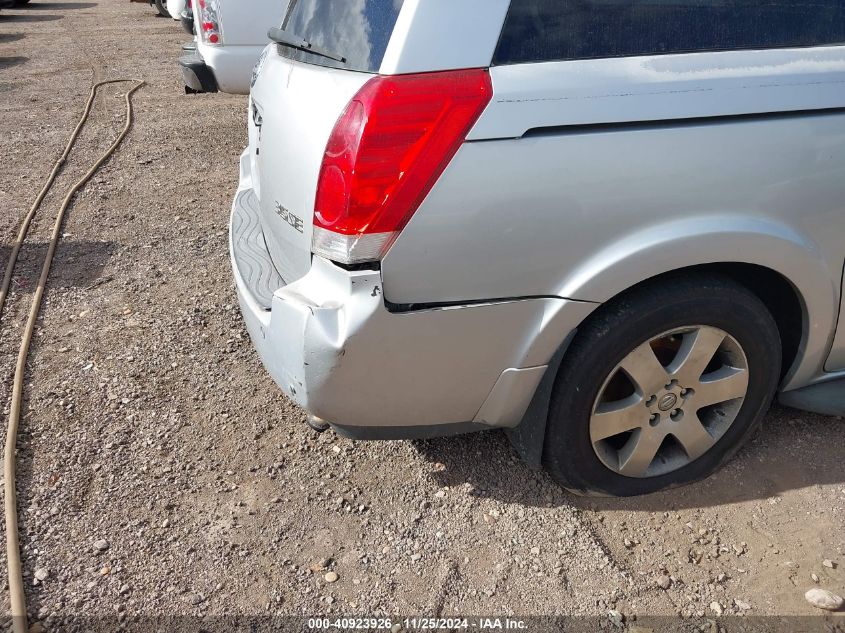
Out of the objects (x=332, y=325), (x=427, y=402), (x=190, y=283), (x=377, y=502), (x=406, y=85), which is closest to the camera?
(x=406, y=85)

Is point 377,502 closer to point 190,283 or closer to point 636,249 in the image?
point 636,249

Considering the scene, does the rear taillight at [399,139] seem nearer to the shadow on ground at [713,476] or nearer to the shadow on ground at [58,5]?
the shadow on ground at [713,476]

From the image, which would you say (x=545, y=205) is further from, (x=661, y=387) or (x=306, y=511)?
(x=306, y=511)

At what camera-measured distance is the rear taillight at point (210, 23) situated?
595 cm

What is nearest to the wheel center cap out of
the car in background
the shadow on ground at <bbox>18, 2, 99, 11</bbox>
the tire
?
the tire

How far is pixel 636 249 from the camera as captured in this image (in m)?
1.99

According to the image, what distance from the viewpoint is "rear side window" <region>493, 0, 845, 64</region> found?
1900 mm

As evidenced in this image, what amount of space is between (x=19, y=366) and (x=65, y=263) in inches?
48.7

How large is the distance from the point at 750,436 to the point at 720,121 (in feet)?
4.25

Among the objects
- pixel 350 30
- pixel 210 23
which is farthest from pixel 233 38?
pixel 350 30

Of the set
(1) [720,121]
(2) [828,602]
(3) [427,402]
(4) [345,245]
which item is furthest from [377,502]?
(1) [720,121]

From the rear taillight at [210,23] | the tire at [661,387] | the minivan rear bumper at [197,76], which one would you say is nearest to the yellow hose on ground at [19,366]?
the minivan rear bumper at [197,76]

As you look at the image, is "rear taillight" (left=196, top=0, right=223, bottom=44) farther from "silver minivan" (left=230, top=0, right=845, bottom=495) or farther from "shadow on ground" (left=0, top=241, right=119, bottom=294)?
"silver minivan" (left=230, top=0, right=845, bottom=495)

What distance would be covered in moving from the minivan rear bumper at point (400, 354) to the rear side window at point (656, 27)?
2.27 feet
